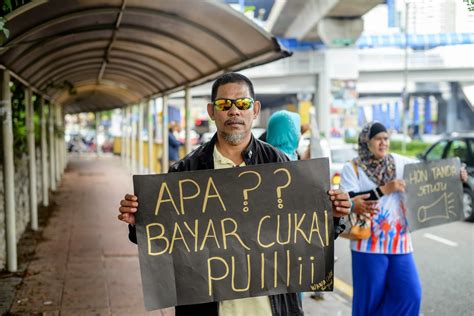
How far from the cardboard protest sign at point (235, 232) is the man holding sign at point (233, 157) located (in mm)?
61

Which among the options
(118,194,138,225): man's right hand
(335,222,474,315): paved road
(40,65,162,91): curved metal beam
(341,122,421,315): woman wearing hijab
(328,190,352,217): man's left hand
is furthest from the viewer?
(40,65,162,91): curved metal beam

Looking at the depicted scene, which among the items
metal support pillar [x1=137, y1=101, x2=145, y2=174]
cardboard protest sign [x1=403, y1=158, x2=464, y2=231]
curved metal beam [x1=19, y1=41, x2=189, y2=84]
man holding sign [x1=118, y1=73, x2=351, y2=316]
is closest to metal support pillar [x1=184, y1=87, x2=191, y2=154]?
curved metal beam [x1=19, y1=41, x2=189, y2=84]

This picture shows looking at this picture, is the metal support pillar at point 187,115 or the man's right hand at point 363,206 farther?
the metal support pillar at point 187,115

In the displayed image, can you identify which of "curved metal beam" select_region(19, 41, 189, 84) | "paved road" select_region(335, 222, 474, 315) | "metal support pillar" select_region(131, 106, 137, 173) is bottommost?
"paved road" select_region(335, 222, 474, 315)

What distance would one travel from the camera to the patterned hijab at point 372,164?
484cm

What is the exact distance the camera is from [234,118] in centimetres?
313

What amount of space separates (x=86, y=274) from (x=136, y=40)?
332cm

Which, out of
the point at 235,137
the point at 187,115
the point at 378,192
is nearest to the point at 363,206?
the point at 378,192

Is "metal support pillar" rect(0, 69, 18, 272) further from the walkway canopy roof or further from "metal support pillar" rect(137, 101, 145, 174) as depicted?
"metal support pillar" rect(137, 101, 145, 174)

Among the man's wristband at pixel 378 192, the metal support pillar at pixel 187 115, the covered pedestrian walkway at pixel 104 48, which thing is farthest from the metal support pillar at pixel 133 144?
the man's wristband at pixel 378 192

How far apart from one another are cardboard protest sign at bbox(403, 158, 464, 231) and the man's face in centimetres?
217

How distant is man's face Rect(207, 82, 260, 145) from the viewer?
3.13m

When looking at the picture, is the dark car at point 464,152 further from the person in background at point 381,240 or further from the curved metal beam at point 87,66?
the person in background at point 381,240

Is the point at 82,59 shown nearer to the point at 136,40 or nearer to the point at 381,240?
the point at 136,40
